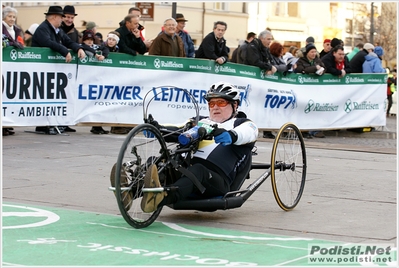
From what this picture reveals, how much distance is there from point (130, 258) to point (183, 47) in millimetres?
10715

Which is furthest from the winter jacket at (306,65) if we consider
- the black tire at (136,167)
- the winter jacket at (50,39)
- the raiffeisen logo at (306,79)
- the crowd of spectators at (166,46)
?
the black tire at (136,167)

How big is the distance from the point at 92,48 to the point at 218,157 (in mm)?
7713

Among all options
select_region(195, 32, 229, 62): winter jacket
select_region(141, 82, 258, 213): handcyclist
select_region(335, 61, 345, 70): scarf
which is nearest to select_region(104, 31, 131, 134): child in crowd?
select_region(195, 32, 229, 62): winter jacket

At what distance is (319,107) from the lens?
1788cm

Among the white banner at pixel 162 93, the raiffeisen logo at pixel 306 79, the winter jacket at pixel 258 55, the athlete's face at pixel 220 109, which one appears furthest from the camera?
the raiffeisen logo at pixel 306 79

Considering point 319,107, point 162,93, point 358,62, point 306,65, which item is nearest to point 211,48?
point 162,93

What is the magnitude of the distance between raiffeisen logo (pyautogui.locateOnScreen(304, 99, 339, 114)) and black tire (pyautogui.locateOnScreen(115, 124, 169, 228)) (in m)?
10.7

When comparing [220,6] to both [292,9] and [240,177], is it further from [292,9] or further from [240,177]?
[240,177]

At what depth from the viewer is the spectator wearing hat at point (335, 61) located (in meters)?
18.2

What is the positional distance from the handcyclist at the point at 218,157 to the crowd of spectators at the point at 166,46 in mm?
6707

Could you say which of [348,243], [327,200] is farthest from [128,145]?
[327,200]

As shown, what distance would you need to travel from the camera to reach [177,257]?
5855 millimetres

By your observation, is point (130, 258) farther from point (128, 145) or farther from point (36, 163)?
point (36, 163)

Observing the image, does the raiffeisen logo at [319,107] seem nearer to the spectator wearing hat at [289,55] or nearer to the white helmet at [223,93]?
the spectator wearing hat at [289,55]
